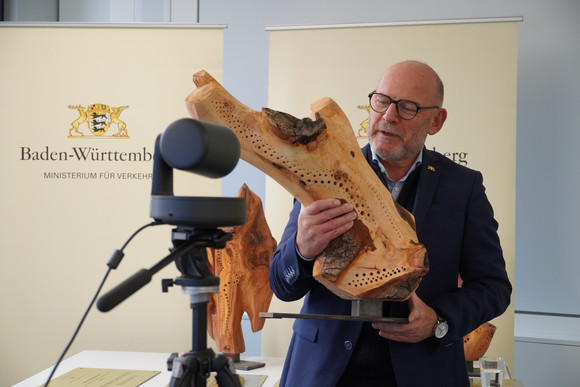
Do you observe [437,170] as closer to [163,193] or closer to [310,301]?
[310,301]

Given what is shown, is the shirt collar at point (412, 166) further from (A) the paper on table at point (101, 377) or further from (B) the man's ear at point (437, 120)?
(A) the paper on table at point (101, 377)

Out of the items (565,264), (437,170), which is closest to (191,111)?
(437,170)

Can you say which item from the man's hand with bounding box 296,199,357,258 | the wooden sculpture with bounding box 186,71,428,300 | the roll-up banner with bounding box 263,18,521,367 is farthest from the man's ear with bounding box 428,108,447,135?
the roll-up banner with bounding box 263,18,521,367

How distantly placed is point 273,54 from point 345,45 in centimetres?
45

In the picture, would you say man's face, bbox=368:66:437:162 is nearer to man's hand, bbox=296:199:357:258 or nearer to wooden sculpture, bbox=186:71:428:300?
wooden sculpture, bbox=186:71:428:300

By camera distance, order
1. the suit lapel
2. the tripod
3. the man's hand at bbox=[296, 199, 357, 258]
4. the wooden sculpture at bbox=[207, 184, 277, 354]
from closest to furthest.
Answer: the tripod → the man's hand at bbox=[296, 199, 357, 258] → the suit lapel → the wooden sculpture at bbox=[207, 184, 277, 354]

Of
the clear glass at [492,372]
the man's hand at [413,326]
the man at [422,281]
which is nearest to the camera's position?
the man's hand at [413,326]

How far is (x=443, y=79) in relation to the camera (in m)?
3.64

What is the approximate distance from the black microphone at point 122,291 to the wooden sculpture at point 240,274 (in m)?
2.04

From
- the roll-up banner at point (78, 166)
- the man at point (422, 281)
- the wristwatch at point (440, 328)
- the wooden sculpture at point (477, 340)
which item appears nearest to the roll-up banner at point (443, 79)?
the roll-up banner at point (78, 166)

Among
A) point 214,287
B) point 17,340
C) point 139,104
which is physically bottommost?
point 17,340

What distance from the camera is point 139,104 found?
3.90 meters

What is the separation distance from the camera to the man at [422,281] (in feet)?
5.52

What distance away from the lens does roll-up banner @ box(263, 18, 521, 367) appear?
357cm
